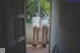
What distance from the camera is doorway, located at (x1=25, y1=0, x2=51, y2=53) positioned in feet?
16.8

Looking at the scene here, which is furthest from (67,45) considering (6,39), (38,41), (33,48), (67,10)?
(38,41)

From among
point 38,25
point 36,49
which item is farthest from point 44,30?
point 36,49

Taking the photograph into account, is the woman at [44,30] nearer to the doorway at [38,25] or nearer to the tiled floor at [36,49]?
the doorway at [38,25]

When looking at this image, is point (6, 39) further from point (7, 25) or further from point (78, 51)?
point (78, 51)

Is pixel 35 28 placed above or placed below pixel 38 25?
below

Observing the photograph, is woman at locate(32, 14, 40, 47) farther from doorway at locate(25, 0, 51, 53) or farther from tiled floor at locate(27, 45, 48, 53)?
tiled floor at locate(27, 45, 48, 53)

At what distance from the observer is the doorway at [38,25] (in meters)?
5.11

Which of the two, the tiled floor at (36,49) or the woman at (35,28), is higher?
the woman at (35,28)

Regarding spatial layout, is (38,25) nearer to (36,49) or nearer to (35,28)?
(35,28)

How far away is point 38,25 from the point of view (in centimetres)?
Answer: 512

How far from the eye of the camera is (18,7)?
3172 millimetres

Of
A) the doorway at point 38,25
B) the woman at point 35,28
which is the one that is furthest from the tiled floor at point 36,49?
the woman at point 35,28

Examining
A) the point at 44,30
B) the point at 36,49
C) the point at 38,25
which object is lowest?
the point at 36,49

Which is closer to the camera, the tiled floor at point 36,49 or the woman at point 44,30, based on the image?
the tiled floor at point 36,49
